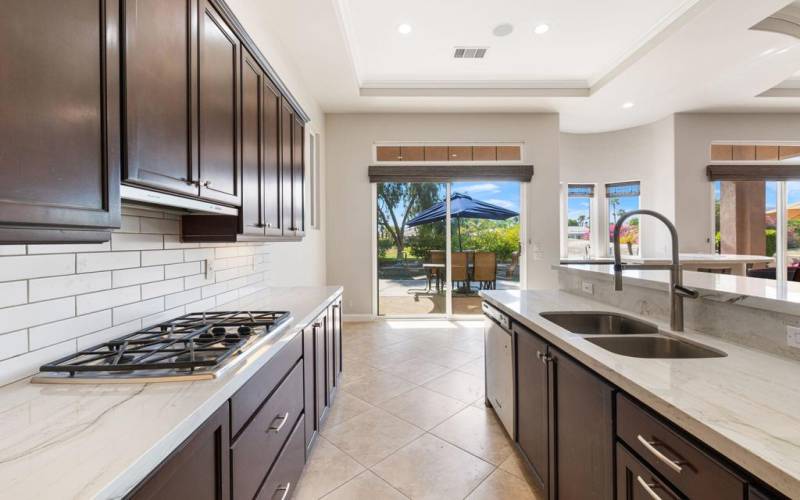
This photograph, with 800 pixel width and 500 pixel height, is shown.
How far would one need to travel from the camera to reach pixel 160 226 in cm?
161

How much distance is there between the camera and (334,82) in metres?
4.29

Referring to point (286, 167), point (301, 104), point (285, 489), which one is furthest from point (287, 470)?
point (301, 104)

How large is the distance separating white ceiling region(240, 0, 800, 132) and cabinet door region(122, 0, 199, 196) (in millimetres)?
2097

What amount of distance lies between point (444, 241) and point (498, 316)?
3.36 metres

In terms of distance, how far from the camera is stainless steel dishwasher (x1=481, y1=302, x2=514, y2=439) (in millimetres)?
2018

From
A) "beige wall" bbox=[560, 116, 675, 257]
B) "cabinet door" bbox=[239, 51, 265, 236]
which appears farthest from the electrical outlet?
"beige wall" bbox=[560, 116, 675, 257]

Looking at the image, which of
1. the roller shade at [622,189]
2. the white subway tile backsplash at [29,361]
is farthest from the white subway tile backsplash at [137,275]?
the roller shade at [622,189]

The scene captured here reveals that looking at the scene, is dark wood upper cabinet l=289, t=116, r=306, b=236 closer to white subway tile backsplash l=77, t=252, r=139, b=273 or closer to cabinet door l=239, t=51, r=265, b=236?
cabinet door l=239, t=51, r=265, b=236

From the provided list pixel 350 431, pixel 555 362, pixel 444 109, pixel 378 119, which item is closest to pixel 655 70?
pixel 444 109

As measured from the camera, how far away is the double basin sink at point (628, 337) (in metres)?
1.38

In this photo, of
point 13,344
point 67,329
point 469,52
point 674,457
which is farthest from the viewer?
point 469,52

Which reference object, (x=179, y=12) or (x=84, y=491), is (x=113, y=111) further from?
(x=84, y=491)

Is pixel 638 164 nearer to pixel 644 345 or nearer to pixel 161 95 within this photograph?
pixel 644 345

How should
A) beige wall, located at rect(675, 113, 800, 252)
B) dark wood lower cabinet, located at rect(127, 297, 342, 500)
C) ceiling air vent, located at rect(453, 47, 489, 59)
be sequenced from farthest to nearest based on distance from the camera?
beige wall, located at rect(675, 113, 800, 252) < ceiling air vent, located at rect(453, 47, 489, 59) < dark wood lower cabinet, located at rect(127, 297, 342, 500)
